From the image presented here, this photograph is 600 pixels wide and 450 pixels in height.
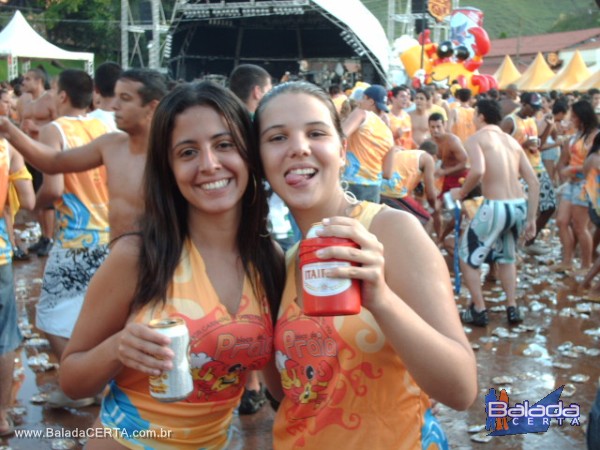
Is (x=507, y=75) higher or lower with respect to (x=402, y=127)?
higher

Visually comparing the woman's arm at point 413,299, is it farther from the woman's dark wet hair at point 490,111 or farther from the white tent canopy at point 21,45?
the white tent canopy at point 21,45

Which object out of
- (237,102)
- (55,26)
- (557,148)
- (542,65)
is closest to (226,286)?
(237,102)

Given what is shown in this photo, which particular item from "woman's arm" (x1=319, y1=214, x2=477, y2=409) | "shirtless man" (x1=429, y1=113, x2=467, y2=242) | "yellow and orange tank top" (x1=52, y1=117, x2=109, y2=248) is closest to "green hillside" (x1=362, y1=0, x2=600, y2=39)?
"shirtless man" (x1=429, y1=113, x2=467, y2=242)

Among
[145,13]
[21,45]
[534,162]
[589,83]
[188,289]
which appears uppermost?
[145,13]

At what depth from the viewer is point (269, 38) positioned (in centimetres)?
3528

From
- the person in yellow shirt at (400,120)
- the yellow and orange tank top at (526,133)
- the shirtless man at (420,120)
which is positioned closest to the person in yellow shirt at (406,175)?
the yellow and orange tank top at (526,133)

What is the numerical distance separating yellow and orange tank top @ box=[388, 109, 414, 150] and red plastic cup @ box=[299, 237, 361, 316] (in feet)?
30.2

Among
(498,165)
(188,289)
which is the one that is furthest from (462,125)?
(188,289)

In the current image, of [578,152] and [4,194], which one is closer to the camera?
[4,194]

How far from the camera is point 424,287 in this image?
1727 mm

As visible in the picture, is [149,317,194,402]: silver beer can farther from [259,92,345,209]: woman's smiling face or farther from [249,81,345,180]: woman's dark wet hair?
[249,81,345,180]: woman's dark wet hair

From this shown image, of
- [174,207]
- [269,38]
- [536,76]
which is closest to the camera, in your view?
[174,207]

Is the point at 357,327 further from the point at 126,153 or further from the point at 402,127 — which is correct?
the point at 402,127

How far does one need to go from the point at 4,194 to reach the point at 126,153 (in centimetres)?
82
